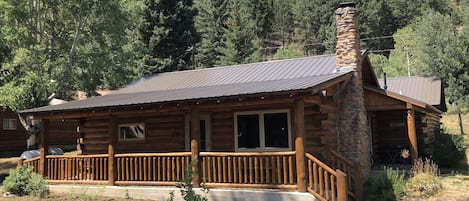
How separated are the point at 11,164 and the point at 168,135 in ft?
42.5

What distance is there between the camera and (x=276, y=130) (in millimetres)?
12539

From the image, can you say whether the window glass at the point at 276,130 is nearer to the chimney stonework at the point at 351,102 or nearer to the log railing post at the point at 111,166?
the chimney stonework at the point at 351,102

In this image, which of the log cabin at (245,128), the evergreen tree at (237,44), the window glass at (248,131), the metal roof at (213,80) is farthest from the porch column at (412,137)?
the evergreen tree at (237,44)

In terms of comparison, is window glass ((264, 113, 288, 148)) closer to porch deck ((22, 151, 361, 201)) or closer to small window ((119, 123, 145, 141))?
porch deck ((22, 151, 361, 201))

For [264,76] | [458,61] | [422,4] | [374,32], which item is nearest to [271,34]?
[374,32]

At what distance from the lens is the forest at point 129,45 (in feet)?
62.3

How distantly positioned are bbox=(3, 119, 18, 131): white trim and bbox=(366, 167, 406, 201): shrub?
24315 millimetres

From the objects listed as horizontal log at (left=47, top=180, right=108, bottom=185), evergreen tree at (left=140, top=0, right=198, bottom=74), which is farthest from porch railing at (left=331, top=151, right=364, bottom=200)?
evergreen tree at (left=140, top=0, right=198, bottom=74)

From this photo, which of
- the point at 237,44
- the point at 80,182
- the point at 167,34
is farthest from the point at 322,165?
the point at 237,44

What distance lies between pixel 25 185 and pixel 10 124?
54.9 feet

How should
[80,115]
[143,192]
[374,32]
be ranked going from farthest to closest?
1. [374,32]
2. [80,115]
3. [143,192]

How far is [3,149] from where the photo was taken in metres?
26.8

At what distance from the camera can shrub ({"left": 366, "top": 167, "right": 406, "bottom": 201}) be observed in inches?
445

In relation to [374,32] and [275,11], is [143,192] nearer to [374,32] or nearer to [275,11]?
[374,32]
